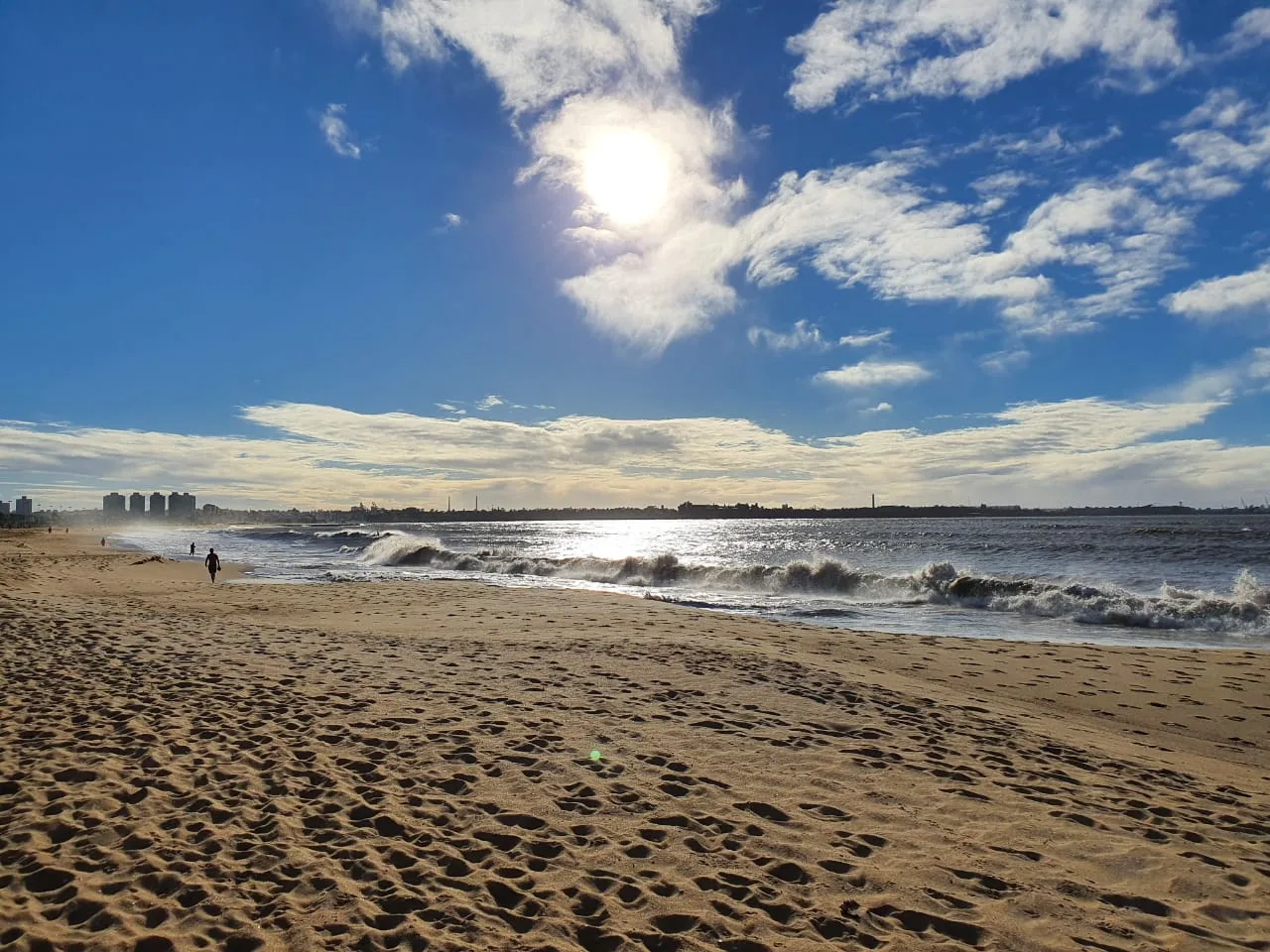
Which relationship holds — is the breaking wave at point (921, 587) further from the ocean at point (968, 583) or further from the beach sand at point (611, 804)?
the beach sand at point (611, 804)

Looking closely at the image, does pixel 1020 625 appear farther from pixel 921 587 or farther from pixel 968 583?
pixel 921 587

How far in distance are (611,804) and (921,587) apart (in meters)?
24.7

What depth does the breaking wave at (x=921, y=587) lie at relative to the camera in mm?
19578

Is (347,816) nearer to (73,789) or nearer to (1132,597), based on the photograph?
(73,789)

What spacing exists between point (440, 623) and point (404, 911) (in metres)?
12.2

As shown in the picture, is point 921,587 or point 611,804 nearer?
point 611,804

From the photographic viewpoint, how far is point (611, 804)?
5.63 m

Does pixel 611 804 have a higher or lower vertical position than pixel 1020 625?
higher

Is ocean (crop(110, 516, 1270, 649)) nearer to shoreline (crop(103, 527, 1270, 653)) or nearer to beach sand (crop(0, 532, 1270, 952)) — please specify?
shoreline (crop(103, 527, 1270, 653))

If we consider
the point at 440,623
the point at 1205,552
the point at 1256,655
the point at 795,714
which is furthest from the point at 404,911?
the point at 1205,552

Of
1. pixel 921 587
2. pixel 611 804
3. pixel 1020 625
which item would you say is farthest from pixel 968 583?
pixel 611 804

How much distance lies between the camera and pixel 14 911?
3.90m

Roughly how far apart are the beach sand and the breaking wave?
9.64 m

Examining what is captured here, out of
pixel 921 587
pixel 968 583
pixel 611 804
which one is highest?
pixel 611 804
